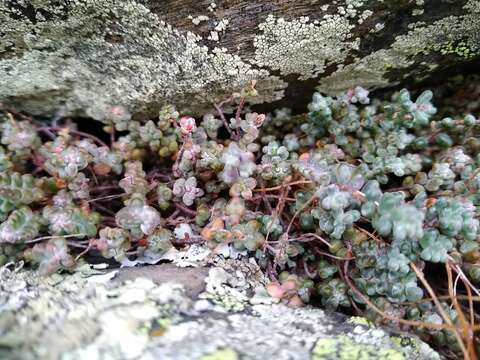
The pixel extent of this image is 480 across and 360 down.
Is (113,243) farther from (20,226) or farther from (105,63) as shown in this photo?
(105,63)

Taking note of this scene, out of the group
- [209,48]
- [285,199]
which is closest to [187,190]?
[285,199]

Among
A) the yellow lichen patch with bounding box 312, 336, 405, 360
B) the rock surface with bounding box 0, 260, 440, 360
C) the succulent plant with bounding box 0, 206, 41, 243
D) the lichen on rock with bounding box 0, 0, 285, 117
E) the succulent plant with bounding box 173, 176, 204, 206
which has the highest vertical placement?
the lichen on rock with bounding box 0, 0, 285, 117

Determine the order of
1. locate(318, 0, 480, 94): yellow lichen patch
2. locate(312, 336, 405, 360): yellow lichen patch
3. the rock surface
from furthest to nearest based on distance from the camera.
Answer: locate(318, 0, 480, 94): yellow lichen patch → locate(312, 336, 405, 360): yellow lichen patch → the rock surface

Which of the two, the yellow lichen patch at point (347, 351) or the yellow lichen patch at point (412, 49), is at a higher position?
the yellow lichen patch at point (412, 49)

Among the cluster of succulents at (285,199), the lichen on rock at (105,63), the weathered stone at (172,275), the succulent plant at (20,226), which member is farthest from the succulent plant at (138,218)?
the lichen on rock at (105,63)

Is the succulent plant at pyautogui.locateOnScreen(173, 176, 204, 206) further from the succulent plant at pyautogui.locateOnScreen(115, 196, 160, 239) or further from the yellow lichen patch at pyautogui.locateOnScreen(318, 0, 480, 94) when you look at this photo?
the yellow lichen patch at pyautogui.locateOnScreen(318, 0, 480, 94)

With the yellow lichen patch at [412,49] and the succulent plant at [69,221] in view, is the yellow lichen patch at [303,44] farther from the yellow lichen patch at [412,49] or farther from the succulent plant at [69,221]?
the succulent plant at [69,221]

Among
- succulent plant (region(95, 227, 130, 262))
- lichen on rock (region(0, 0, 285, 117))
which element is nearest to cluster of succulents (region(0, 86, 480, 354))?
succulent plant (region(95, 227, 130, 262))
